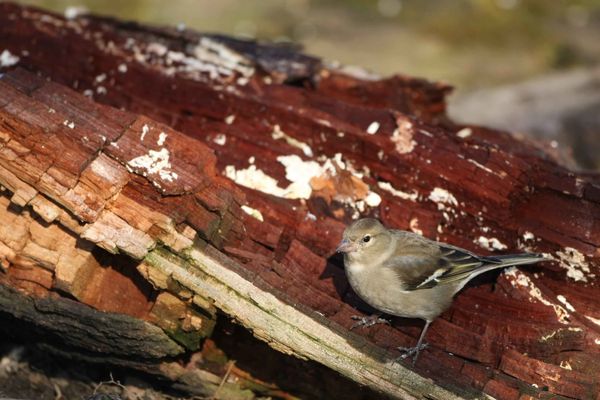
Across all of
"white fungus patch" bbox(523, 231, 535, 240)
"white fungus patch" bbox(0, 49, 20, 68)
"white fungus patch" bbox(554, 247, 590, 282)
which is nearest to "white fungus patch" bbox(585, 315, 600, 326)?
"white fungus patch" bbox(554, 247, 590, 282)

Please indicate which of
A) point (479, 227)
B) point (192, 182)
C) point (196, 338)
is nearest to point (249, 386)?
point (196, 338)

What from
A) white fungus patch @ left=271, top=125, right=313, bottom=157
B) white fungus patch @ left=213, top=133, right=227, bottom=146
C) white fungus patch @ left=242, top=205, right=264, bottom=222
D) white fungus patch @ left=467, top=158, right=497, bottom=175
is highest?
white fungus patch @ left=467, top=158, right=497, bottom=175

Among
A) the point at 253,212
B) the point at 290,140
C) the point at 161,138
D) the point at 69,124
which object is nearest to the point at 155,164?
the point at 161,138

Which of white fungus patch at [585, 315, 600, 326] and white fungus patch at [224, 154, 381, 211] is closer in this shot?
white fungus patch at [585, 315, 600, 326]

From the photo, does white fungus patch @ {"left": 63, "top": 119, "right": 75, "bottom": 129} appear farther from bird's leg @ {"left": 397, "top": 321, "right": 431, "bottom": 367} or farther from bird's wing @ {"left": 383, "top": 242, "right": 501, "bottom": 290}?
bird's leg @ {"left": 397, "top": 321, "right": 431, "bottom": 367}

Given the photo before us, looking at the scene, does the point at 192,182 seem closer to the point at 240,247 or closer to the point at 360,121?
the point at 240,247

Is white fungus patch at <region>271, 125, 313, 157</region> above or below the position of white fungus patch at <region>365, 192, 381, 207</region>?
above

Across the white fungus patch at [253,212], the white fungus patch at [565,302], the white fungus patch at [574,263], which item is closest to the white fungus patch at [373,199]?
the white fungus patch at [253,212]

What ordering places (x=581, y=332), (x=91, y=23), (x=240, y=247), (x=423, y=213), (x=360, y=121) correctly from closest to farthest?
1. (x=581, y=332)
2. (x=240, y=247)
3. (x=423, y=213)
4. (x=360, y=121)
5. (x=91, y=23)
